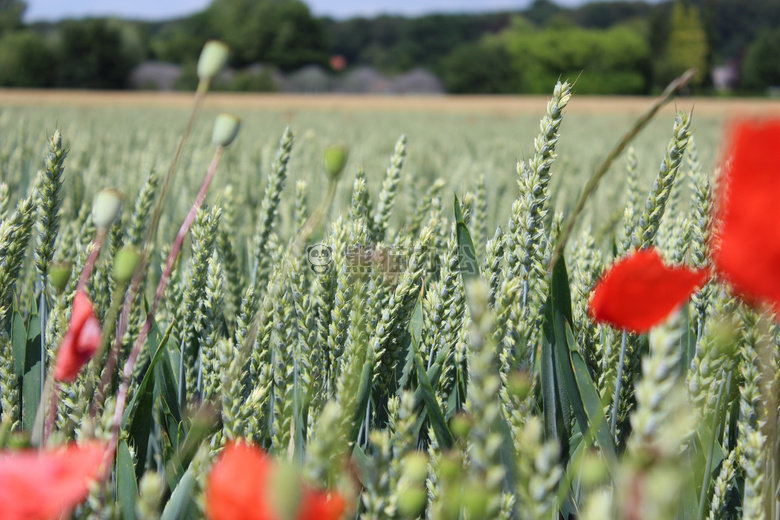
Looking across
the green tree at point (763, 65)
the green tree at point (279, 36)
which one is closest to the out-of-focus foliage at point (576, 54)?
the green tree at point (763, 65)

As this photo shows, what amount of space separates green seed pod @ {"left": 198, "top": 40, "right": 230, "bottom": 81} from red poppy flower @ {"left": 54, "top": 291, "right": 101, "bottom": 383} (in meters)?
0.14

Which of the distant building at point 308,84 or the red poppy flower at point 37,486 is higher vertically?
the distant building at point 308,84

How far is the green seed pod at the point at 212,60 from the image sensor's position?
374mm

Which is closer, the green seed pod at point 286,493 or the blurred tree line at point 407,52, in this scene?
the green seed pod at point 286,493

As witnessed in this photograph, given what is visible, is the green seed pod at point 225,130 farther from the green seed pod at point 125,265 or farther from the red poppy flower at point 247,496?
the red poppy flower at point 247,496

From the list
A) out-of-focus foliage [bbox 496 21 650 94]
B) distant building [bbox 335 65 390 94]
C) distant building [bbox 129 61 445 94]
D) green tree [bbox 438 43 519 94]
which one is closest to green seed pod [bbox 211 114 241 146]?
distant building [bbox 129 61 445 94]

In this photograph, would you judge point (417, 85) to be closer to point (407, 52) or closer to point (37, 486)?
point (407, 52)

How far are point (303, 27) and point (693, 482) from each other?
37.9 meters

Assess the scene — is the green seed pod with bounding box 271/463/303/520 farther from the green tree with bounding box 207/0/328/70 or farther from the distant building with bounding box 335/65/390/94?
the green tree with bounding box 207/0/328/70

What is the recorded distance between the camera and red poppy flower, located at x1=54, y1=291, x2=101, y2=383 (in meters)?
0.33

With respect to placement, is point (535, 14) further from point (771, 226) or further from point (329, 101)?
point (771, 226)

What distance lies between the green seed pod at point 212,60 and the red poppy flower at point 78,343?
0.14 meters

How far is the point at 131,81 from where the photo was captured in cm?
2595

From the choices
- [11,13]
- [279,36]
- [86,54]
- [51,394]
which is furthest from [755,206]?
[279,36]
